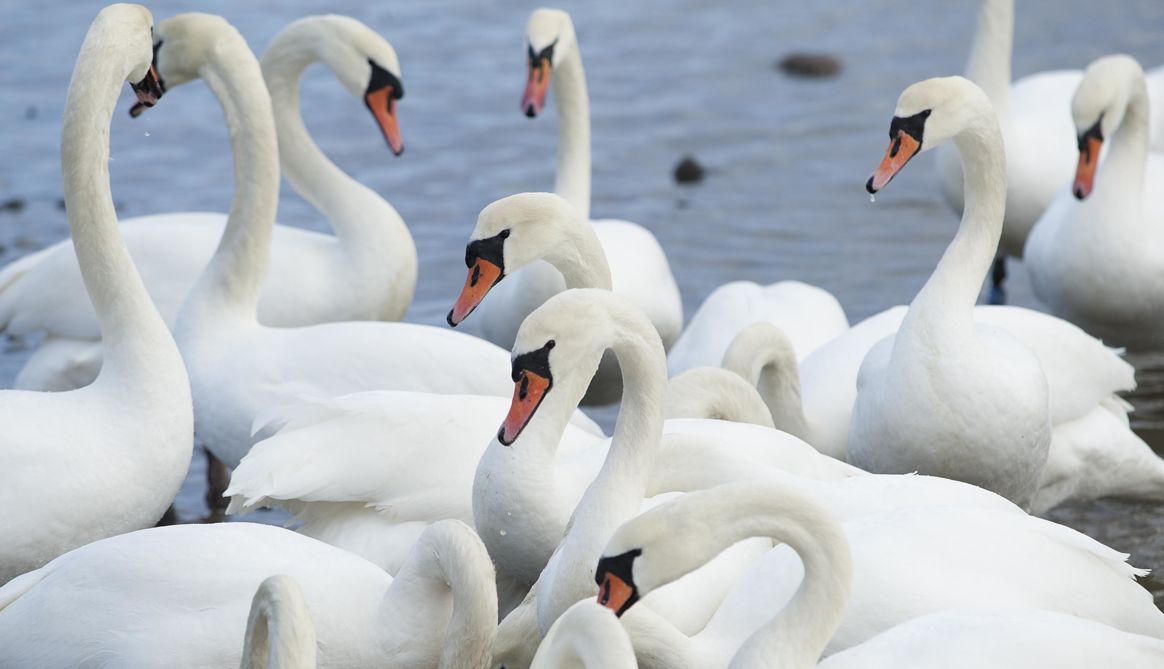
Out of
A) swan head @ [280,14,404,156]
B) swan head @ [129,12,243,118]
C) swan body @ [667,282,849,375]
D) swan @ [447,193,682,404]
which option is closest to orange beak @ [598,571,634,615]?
swan @ [447,193,682,404]

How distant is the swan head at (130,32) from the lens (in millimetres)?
5008

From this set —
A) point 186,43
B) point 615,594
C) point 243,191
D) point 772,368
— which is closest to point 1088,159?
point 772,368

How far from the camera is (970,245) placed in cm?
556

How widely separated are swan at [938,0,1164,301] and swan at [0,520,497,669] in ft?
16.4

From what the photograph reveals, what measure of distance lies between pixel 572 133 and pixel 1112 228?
2.21 metres

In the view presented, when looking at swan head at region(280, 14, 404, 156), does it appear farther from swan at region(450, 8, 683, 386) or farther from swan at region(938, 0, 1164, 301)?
swan at region(938, 0, 1164, 301)

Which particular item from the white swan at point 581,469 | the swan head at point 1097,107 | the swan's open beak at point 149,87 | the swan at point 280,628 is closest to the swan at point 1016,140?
the swan head at point 1097,107

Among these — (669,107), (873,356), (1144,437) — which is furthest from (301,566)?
(669,107)

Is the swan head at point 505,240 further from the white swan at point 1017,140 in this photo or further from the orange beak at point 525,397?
the white swan at point 1017,140

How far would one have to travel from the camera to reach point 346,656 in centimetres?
406

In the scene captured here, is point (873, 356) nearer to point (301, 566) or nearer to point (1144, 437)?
point (1144, 437)

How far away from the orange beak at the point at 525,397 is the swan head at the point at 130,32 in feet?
5.24

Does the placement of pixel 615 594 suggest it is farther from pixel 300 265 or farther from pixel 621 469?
pixel 300 265

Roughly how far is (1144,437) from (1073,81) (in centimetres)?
297
